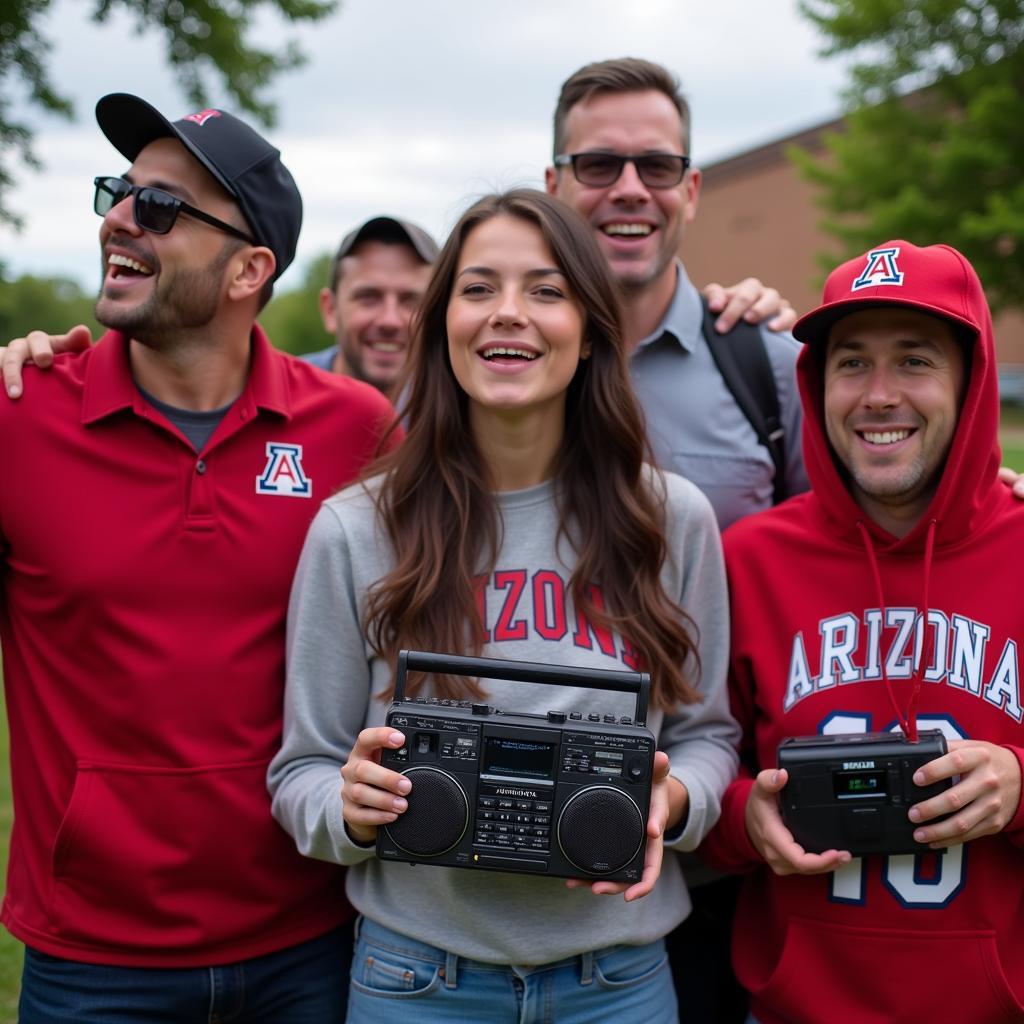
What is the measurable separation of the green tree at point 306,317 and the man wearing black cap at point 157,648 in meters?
52.6

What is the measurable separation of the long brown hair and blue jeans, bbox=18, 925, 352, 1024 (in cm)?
91

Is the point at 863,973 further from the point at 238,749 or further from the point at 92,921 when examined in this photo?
the point at 92,921

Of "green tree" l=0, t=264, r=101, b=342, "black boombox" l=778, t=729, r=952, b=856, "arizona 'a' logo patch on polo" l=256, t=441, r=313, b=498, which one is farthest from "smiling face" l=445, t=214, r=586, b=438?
"green tree" l=0, t=264, r=101, b=342

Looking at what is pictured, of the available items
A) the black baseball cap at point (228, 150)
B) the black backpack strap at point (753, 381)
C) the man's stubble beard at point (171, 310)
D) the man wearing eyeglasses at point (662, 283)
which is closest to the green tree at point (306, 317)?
the man wearing eyeglasses at point (662, 283)

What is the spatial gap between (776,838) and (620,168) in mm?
2274

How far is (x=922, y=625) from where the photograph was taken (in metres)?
2.79

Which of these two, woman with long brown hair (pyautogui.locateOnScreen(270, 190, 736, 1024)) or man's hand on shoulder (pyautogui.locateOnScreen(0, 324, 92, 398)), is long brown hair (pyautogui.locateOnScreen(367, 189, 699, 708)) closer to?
woman with long brown hair (pyautogui.locateOnScreen(270, 190, 736, 1024))

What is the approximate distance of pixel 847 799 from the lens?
Result: 2.61m

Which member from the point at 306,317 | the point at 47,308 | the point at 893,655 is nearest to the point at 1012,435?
the point at 893,655

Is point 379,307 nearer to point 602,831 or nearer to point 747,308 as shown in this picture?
point 747,308

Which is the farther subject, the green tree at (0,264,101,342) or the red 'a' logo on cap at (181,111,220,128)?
the green tree at (0,264,101,342)

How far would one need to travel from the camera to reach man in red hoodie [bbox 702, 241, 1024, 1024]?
2.69 m

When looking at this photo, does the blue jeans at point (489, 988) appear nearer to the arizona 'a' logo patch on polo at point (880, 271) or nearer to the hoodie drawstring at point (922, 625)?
the hoodie drawstring at point (922, 625)

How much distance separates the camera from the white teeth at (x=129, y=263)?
3066 millimetres
